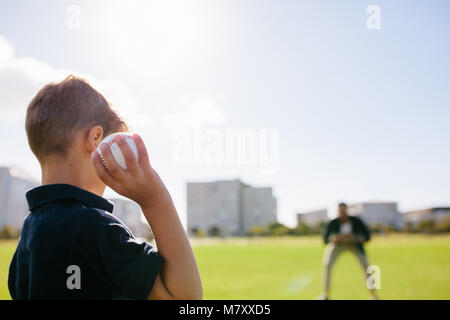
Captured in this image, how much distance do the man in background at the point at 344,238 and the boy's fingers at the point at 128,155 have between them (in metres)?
8.27

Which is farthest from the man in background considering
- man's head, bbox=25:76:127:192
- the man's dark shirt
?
man's head, bbox=25:76:127:192

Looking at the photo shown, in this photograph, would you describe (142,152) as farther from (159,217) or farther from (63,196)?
(63,196)

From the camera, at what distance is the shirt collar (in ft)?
4.61

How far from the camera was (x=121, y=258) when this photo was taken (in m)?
1.22

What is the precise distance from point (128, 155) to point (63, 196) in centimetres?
39

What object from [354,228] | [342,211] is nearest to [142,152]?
[354,228]

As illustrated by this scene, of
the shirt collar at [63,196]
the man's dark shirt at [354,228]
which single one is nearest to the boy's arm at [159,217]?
the shirt collar at [63,196]

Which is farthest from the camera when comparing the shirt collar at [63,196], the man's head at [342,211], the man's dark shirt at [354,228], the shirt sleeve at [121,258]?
the man's head at [342,211]

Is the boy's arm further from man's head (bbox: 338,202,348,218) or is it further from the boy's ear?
man's head (bbox: 338,202,348,218)

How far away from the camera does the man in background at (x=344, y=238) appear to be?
28.8ft

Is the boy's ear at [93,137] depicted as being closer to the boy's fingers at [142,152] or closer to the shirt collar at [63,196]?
the shirt collar at [63,196]

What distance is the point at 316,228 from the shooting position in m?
79.4

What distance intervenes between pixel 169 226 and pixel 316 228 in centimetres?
8226
